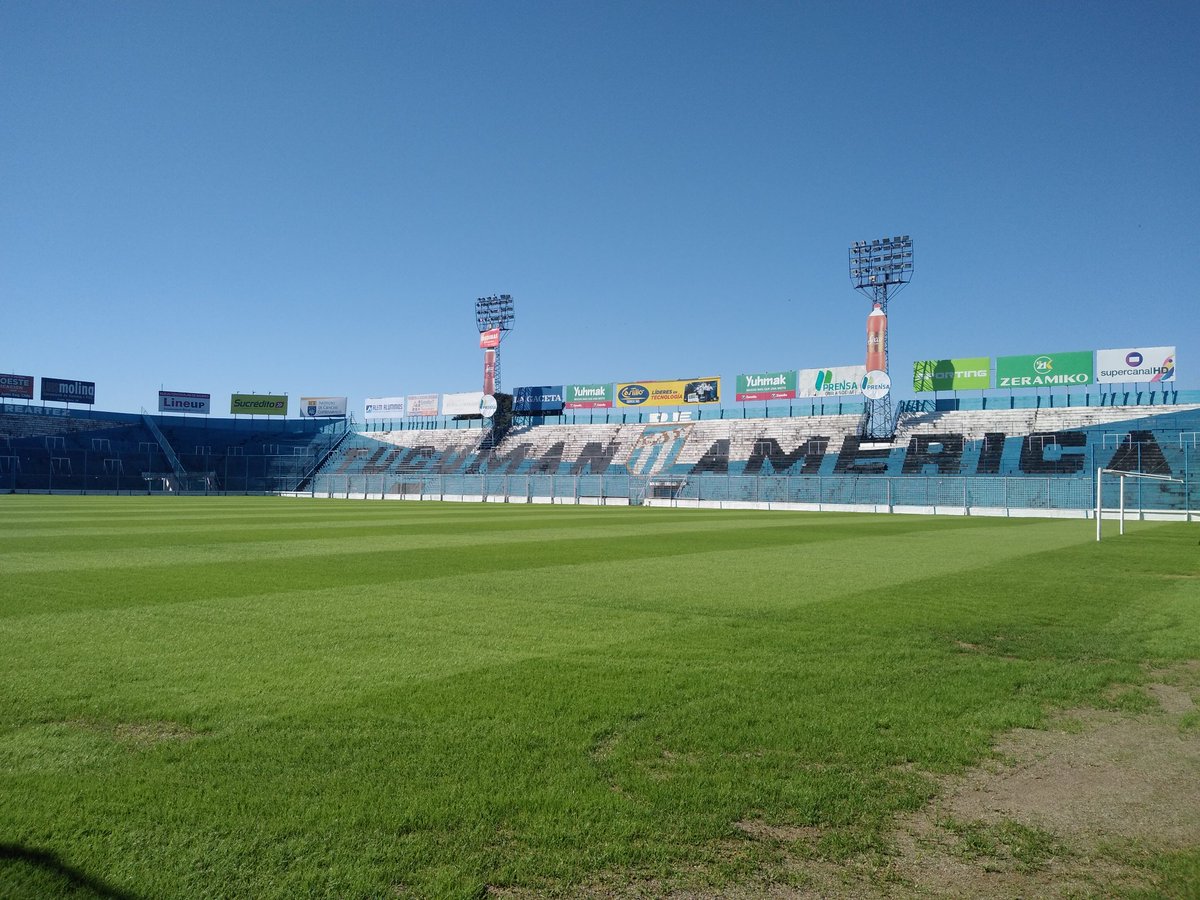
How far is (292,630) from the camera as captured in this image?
8.18m

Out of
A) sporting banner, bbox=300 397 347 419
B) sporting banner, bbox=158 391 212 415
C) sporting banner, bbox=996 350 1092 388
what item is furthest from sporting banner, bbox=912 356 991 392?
sporting banner, bbox=158 391 212 415

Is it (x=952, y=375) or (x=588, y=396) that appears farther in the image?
(x=588, y=396)

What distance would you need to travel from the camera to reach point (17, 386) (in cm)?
7644

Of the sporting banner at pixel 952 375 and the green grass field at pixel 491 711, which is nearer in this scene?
the green grass field at pixel 491 711

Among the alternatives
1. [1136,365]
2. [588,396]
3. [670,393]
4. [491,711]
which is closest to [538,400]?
[588,396]

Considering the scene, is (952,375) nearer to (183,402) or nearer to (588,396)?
(588,396)

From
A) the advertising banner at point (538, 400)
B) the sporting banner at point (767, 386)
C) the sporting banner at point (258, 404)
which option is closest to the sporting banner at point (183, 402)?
the sporting banner at point (258, 404)

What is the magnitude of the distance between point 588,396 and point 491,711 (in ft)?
227

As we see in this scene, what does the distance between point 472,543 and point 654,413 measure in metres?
52.8

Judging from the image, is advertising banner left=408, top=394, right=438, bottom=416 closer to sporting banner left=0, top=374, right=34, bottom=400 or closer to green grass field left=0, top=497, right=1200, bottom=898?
sporting banner left=0, top=374, right=34, bottom=400

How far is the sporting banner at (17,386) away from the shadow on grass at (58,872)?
8984 cm

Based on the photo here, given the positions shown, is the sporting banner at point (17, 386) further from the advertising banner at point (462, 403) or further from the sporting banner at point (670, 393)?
the sporting banner at point (670, 393)

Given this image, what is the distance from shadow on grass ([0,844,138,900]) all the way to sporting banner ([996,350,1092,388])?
2465 inches

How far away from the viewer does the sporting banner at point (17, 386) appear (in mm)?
76062
